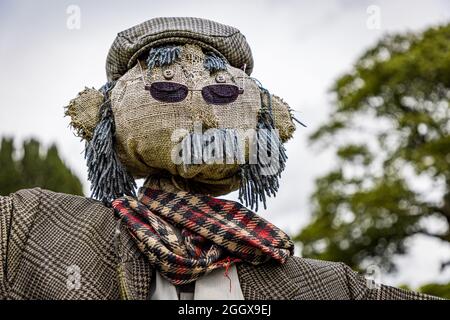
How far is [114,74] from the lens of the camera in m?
2.04

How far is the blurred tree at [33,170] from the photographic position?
16.3ft

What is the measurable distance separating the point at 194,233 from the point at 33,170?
141 inches

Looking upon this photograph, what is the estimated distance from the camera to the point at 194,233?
1809mm

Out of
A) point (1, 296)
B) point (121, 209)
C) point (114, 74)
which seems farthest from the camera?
point (114, 74)

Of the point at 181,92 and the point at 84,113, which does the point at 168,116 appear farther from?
the point at 84,113

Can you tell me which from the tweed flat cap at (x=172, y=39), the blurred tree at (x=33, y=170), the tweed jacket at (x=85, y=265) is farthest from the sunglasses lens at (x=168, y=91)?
the blurred tree at (x=33, y=170)

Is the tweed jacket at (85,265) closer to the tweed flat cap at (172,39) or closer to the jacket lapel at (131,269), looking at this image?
the jacket lapel at (131,269)

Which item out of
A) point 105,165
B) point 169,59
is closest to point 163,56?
point 169,59

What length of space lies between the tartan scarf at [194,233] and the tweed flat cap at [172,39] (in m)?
0.32

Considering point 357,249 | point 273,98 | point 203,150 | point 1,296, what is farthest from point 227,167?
point 357,249

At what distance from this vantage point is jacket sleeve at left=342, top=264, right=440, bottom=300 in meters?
1.93
